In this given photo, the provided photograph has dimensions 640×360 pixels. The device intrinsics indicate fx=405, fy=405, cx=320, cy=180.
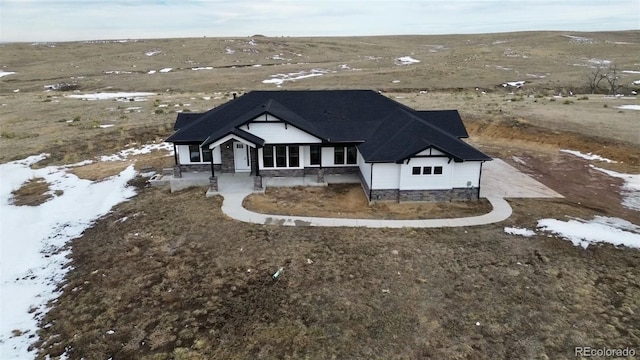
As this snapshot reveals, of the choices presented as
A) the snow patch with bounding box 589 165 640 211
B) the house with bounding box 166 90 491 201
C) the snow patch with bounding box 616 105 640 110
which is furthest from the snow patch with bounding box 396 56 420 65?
the snow patch with bounding box 589 165 640 211

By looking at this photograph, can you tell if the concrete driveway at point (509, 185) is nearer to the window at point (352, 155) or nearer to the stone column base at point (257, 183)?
the window at point (352, 155)

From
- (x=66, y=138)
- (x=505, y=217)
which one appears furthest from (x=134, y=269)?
(x=66, y=138)

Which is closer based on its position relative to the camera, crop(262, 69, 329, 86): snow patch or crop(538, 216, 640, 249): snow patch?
crop(538, 216, 640, 249): snow patch

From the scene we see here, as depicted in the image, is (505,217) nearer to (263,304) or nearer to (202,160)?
(263,304)

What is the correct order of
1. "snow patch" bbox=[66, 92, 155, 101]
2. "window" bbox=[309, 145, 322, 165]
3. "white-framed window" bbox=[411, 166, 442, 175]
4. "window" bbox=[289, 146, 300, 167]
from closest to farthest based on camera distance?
"white-framed window" bbox=[411, 166, 442, 175]
"window" bbox=[289, 146, 300, 167]
"window" bbox=[309, 145, 322, 165]
"snow patch" bbox=[66, 92, 155, 101]

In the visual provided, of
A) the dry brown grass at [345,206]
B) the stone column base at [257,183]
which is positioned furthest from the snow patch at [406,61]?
the stone column base at [257,183]

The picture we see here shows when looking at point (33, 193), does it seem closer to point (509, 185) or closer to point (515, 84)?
point (509, 185)

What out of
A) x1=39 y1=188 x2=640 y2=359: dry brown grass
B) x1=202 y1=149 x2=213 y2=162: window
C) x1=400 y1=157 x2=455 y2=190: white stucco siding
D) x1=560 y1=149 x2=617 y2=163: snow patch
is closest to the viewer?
x1=39 y1=188 x2=640 y2=359: dry brown grass

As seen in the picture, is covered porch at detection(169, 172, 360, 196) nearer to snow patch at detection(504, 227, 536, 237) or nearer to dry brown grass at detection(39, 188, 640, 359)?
dry brown grass at detection(39, 188, 640, 359)
